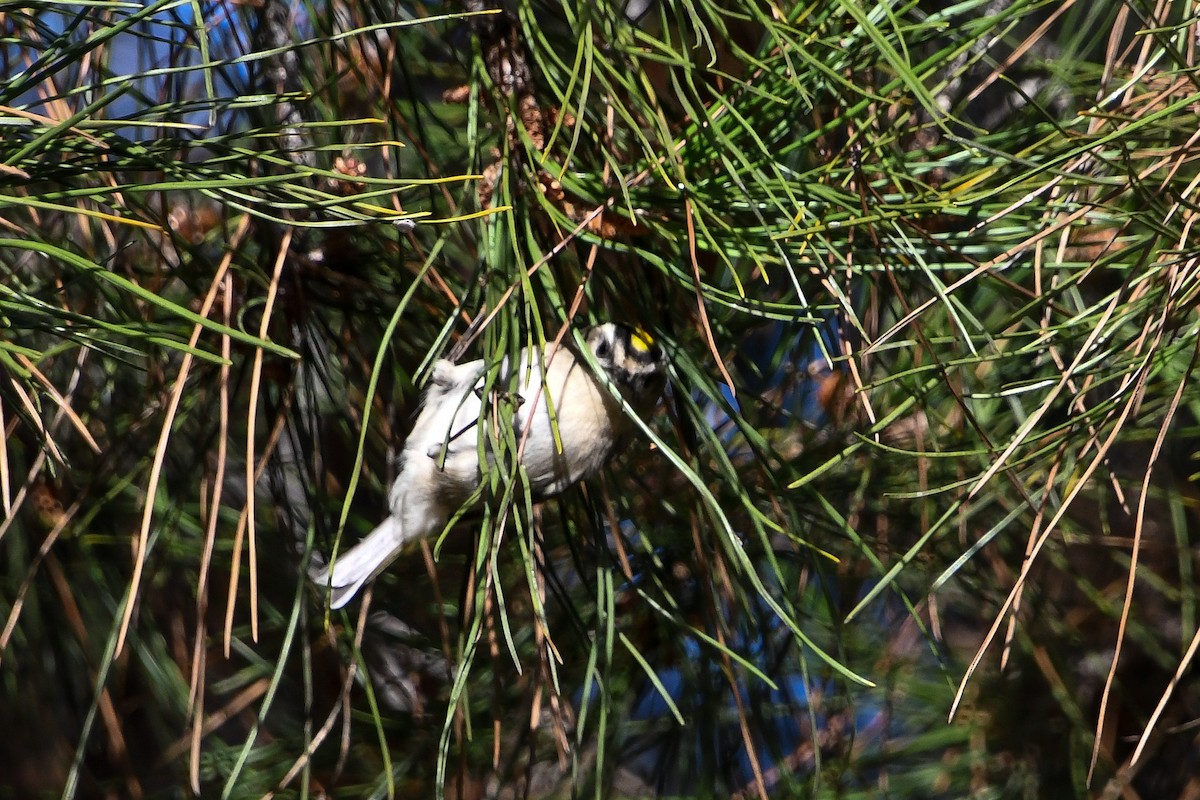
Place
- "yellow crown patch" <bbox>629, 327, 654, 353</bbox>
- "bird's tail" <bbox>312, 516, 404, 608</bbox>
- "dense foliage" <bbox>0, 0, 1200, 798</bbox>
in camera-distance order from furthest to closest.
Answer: "bird's tail" <bbox>312, 516, 404, 608</bbox>, "yellow crown patch" <bbox>629, 327, 654, 353</bbox>, "dense foliage" <bbox>0, 0, 1200, 798</bbox>

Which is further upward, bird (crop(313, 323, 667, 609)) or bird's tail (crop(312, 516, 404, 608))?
bird (crop(313, 323, 667, 609))

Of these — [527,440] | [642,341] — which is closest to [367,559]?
[527,440]

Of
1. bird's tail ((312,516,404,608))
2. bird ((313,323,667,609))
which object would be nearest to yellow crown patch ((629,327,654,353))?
bird ((313,323,667,609))

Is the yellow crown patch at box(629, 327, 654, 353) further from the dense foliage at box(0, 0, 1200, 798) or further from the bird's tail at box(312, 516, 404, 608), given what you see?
the bird's tail at box(312, 516, 404, 608)

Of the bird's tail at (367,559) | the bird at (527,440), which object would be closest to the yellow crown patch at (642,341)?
the bird at (527,440)

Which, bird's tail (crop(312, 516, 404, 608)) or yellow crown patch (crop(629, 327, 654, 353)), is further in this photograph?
bird's tail (crop(312, 516, 404, 608))

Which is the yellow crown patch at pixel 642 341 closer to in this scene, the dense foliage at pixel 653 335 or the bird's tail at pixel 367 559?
the dense foliage at pixel 653 335

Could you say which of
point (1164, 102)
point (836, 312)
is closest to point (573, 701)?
point (836, 312)
